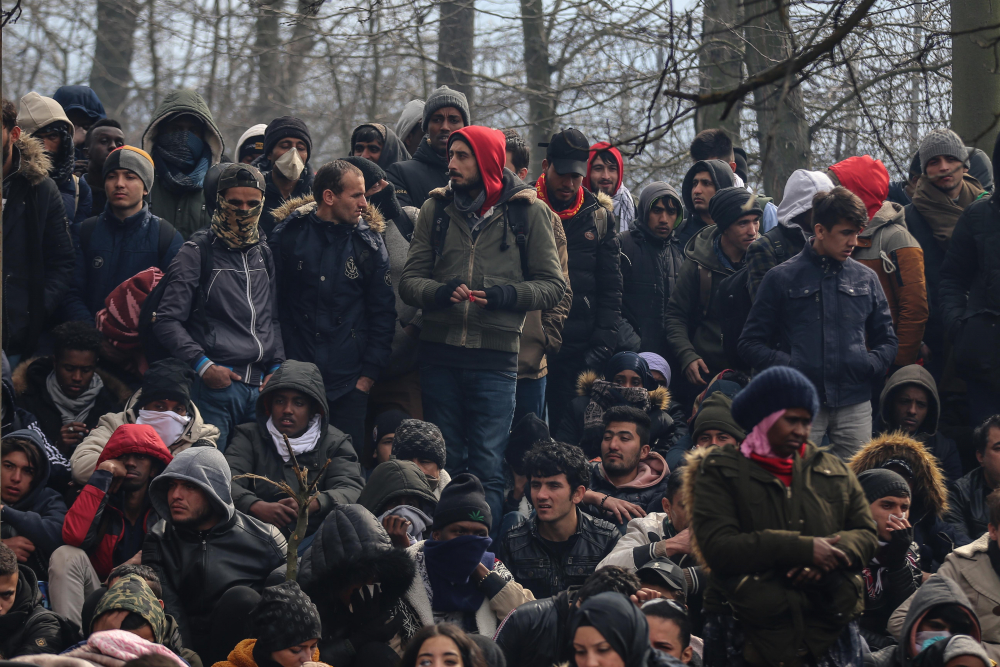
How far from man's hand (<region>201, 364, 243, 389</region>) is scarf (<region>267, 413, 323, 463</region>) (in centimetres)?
40

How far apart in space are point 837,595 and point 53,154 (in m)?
5.45

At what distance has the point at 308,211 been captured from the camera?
23.1 ft

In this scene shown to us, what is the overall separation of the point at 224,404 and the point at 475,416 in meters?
1.44

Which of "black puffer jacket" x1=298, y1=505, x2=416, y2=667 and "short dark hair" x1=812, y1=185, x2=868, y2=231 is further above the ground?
"short dark hair" x1=812, y1=185, x2=868, y2=231

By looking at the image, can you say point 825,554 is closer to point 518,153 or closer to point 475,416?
point 475,416

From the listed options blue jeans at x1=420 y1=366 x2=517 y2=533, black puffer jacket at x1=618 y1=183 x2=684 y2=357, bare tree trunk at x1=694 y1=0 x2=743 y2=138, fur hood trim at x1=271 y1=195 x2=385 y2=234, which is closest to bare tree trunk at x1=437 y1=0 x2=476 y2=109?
bare tree trunk at x1=694 y1=0 x2=743 y2=138

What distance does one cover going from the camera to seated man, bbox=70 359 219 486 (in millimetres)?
6230

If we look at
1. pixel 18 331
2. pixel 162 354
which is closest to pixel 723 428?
pixel 162 354

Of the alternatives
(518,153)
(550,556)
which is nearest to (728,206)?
(518,153)

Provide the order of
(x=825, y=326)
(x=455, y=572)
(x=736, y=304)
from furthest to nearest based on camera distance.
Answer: (x=736, y=304) → (x=825, y=326) → (x=455, y=572)

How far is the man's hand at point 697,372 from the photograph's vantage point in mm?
7625

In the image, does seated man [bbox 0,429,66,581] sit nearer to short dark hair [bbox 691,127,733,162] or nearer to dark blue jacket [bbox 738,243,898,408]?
dark blue jacket [bbox 738,243,898,408]

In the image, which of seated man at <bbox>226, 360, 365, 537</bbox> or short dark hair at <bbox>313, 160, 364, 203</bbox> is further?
short dark hair at <bbox>313, 160, 364, 203</bbox>

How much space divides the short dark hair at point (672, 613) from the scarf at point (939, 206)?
12.5 ft
